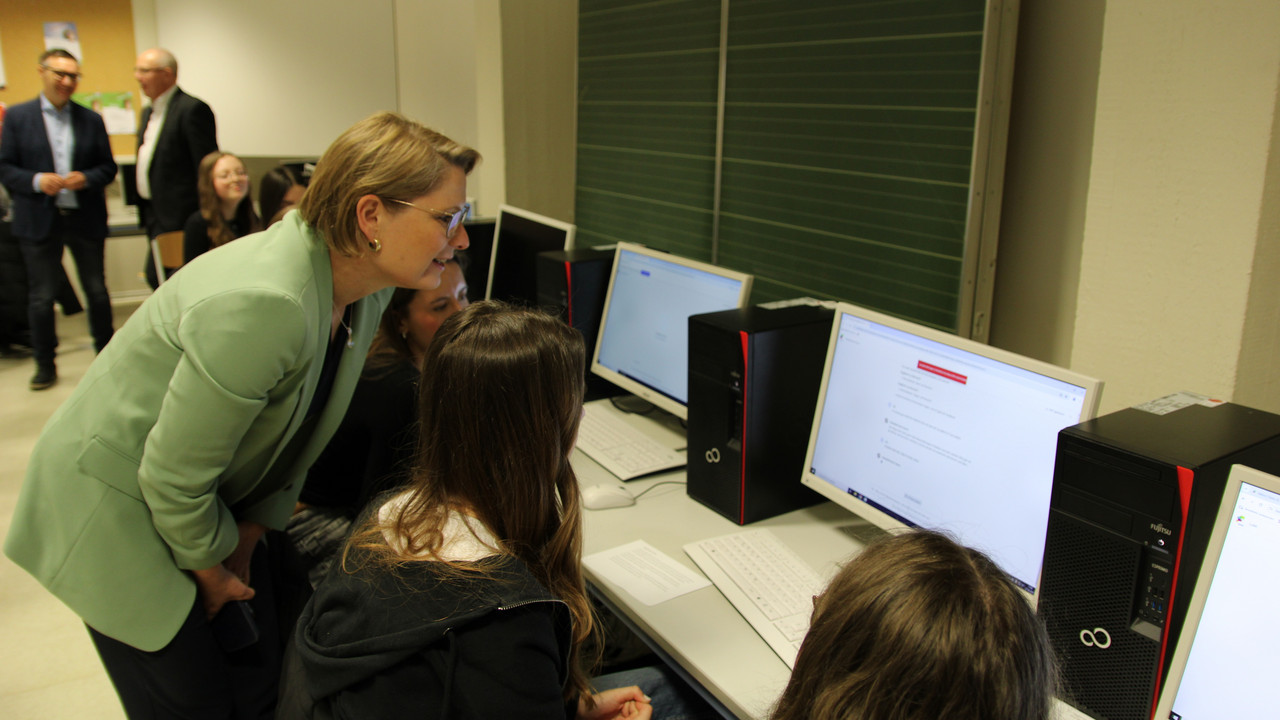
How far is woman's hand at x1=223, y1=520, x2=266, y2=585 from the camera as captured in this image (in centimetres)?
168

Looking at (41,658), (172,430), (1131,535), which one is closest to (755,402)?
(1131,535)

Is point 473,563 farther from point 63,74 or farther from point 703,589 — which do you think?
point 63,74

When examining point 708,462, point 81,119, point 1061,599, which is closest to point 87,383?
point 708,462

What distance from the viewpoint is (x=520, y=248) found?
2.81 metres

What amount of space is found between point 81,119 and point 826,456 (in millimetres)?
4081

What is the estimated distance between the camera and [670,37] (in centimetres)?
292

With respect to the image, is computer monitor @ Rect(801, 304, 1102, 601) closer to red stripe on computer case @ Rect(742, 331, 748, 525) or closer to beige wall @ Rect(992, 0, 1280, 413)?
red stripe on computer case @ Rect(742, 331, 748, 525)

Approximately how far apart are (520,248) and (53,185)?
102 inches

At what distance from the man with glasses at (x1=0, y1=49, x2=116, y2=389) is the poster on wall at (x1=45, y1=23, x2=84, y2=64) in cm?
199

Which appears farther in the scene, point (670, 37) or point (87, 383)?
point (670, 37)

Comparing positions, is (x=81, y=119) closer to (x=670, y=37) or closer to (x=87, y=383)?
(x=670, y=37)

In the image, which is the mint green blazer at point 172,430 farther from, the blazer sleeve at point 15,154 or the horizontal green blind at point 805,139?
the blazer sleeve at point 15,154

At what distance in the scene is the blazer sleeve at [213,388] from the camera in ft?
4.27

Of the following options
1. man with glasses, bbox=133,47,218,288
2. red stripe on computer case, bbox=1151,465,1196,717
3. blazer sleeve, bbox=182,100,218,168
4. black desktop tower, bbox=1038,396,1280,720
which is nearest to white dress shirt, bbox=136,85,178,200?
man with glasses, bbox=133,47,218,288
